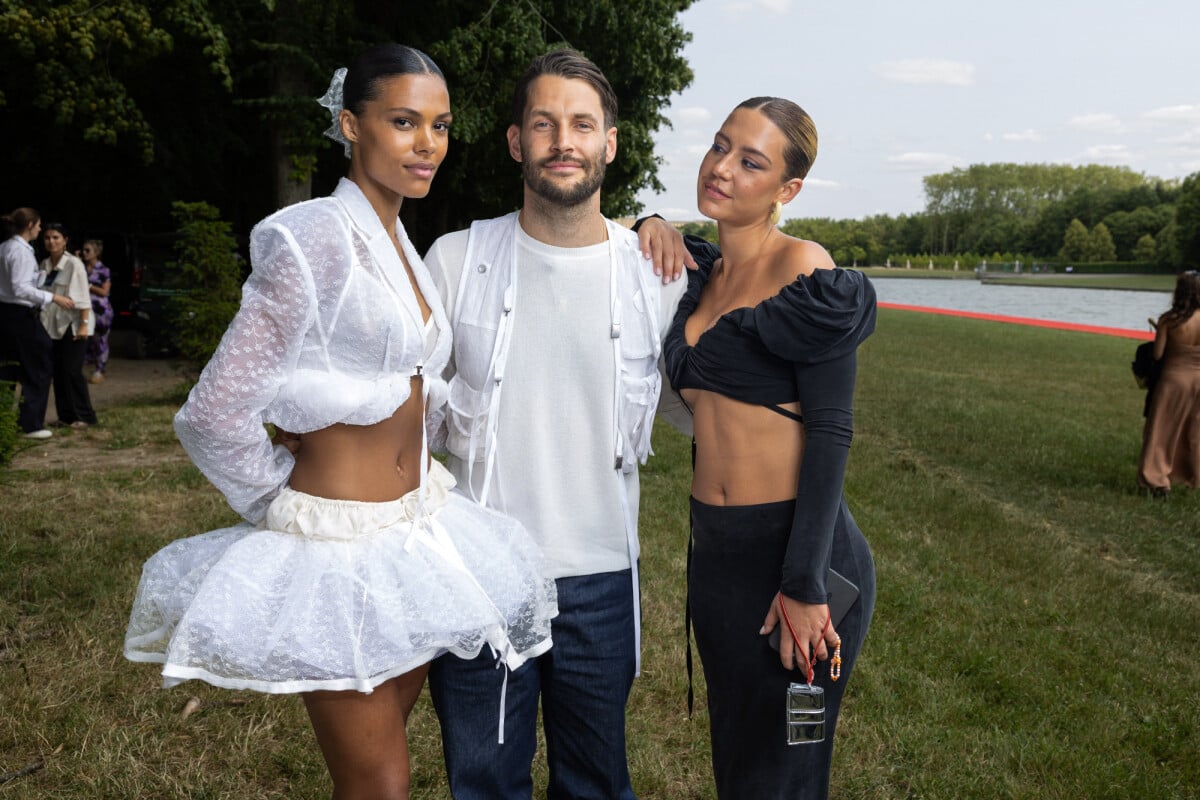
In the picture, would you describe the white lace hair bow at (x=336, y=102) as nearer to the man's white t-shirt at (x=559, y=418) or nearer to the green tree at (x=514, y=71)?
the man's white t-shirt at (x=559, y=418)

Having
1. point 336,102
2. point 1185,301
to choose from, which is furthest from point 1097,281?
point 336,102

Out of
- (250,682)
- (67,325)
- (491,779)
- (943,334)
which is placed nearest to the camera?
(250,682)

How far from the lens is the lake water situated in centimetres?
4497

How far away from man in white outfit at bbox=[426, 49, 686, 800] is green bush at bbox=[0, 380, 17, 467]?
4913 mm

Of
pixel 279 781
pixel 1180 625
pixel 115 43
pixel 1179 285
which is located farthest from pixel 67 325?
pixel 1179 285

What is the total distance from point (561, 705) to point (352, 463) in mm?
1006

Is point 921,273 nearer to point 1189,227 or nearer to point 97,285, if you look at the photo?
point 1189,227

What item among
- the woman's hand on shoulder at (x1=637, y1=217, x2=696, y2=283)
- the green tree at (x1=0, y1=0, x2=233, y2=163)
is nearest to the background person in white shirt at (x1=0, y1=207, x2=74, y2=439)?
the green tree at (x1=0, y1=0, x2=233, y2=163)

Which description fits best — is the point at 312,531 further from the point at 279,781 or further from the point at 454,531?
the point at 279,781

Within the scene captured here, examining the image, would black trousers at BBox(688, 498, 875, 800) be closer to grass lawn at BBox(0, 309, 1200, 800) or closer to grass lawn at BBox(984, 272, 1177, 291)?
grass lawn at BBox(0, 309, 1200, 800)

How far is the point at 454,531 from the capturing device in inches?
97.5

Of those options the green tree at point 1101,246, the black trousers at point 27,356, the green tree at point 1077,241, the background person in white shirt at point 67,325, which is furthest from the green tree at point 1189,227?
the black trousers at point 27,356

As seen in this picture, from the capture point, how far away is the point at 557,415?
109 inches

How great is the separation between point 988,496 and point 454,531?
773 cm
